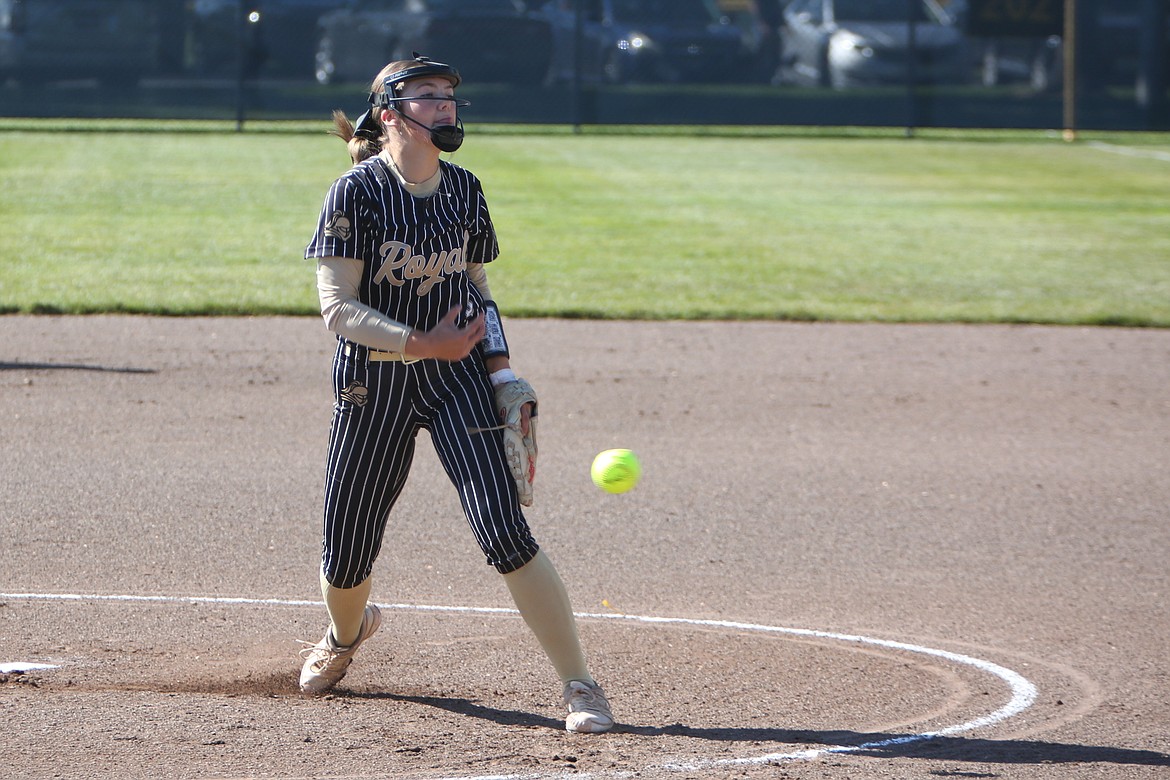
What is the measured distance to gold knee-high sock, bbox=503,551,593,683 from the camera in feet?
14.3

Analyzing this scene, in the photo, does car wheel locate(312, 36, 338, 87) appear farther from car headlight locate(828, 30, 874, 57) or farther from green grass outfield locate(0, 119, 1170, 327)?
car headlight locate(828, 30, 874, 57)

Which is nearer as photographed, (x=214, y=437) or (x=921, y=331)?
(x=214, y=437)

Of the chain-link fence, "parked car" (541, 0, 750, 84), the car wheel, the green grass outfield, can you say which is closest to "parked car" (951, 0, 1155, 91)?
the chain-link fence

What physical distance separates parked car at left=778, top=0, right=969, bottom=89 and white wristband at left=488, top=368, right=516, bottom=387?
906 inches

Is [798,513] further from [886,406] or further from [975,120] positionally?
[975,120]

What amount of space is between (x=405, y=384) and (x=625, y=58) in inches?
874

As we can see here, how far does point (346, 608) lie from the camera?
184 inches

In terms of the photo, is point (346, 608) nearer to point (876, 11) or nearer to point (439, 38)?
point (439, 38)

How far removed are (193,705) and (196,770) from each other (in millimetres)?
539

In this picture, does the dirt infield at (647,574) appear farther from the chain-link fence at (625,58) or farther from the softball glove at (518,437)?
the chain-link fence at (625,58)

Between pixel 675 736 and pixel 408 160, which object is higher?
pixel 408 160

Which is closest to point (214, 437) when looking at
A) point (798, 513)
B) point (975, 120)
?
point (798, 513)

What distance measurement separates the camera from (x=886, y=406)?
29.8ft

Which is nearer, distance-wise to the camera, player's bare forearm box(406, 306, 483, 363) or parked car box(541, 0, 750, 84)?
player's bare forearm box(406, 306, 483, 363)
